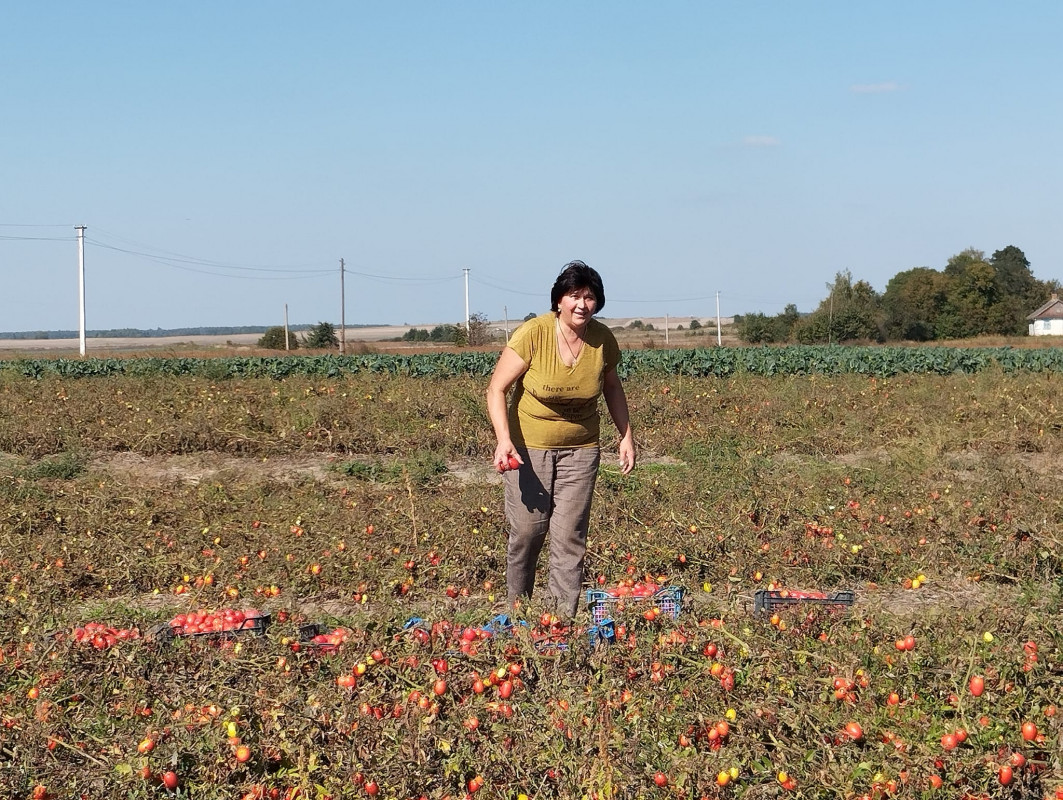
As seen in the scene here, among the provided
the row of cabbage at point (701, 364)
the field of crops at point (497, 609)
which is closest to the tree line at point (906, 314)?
the row of cabbage at point (701, 364)

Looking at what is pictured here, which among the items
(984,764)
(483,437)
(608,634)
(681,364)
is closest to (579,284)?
(608,634)

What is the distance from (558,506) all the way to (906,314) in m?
48.7

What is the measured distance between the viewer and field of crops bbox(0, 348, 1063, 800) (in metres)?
3.01

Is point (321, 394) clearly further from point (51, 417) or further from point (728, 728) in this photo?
point (728, 728)

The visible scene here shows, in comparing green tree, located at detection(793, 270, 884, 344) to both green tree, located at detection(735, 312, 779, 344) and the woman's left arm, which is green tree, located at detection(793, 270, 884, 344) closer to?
green tree, located at detection(735, 312, 779, 344)

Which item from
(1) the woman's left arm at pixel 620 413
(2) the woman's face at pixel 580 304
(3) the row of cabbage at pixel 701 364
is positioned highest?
(2) the woman's face at pixel 580 304

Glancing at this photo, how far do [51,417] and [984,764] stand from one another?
1108cm

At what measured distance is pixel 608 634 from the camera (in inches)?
152

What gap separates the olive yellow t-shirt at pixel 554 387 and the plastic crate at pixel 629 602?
0.68m

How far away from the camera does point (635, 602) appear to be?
417cm

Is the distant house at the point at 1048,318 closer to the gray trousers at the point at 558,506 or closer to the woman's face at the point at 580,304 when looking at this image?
the gray trousers at the point at 558,506

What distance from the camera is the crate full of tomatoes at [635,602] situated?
4008 mm

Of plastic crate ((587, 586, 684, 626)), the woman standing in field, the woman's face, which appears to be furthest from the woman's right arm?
plastic crate ((587, 586, 684, 626))

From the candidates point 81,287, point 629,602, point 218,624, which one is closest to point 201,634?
point 218,624
